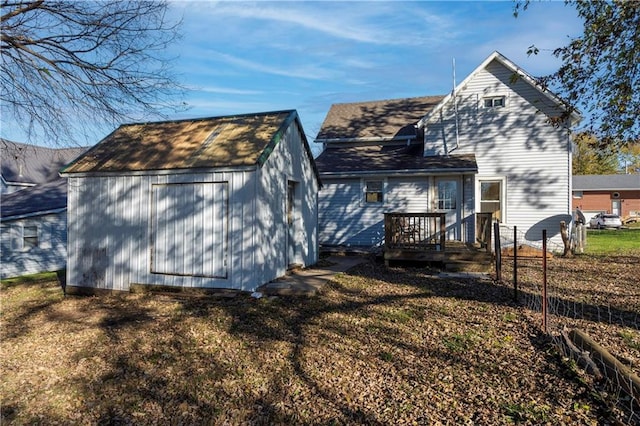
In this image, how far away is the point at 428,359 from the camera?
4.94 metres

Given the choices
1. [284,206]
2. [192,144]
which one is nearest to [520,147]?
[284,206]

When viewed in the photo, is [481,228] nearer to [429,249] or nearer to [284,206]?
[429,249]

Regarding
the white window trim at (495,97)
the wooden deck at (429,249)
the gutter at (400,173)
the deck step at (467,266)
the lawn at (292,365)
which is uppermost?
the white window trim at (495,97)

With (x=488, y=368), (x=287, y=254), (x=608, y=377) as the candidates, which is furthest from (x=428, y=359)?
(x=287, y=254)

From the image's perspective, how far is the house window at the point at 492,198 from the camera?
14758mm

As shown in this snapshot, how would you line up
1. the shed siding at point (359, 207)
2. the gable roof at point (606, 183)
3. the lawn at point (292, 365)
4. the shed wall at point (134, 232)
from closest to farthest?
the lawn at point (292, 365), the shed wall at point (134, 232), the shed siding at point (359, 207), the gable roof at point (606, 183)

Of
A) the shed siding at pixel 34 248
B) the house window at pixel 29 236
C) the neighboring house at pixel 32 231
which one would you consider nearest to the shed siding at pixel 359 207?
the neighboring house at pixel 32 231

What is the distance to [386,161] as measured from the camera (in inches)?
623

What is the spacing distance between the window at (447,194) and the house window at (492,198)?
1.19 m

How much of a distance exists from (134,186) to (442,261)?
313 inches

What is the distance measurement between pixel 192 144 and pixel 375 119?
11.8 m

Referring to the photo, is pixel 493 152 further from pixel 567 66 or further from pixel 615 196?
pixel 615 196

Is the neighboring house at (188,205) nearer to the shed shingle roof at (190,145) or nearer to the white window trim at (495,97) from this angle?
the shed shingle roof at (190,145)

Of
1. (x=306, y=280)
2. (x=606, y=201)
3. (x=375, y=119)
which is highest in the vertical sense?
(x=375, y=119)
